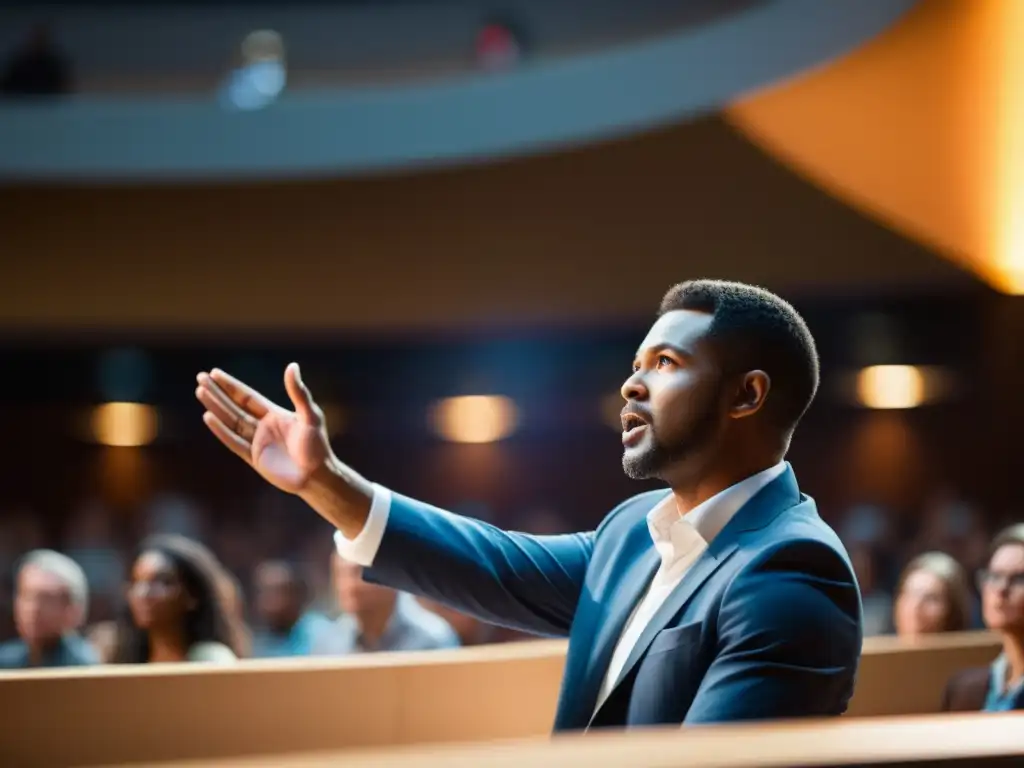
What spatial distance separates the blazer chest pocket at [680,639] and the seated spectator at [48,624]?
2405 mm

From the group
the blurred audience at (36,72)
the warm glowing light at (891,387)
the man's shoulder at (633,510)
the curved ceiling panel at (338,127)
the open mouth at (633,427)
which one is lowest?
the man's shoulder at (633,510)

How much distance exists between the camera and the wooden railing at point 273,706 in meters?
2.14

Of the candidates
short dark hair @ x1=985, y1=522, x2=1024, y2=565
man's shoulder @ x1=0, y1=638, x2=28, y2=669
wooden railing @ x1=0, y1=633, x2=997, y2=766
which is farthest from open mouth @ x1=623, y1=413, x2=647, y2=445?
man's shoulder @ x1=0, y1=638, x2=28, y2=669

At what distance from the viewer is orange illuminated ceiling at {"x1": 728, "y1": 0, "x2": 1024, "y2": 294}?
15.8ft

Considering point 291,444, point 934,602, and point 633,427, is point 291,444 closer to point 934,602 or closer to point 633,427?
point 633,427

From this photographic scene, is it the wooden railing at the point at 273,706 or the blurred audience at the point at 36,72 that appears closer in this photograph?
the wooden railing at the point at 273,706

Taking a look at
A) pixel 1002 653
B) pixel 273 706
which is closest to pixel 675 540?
pixel 273 706

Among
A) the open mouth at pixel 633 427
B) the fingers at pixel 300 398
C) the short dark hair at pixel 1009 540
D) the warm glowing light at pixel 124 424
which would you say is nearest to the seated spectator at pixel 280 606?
the short dark hair at pixel 1009 540

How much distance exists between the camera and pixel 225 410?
74.4 inches

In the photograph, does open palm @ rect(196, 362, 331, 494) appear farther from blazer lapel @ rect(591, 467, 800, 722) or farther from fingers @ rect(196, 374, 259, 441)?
blazer lapel @ rect(591, 467, 800, 722)

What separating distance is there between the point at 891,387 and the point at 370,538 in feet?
21.2

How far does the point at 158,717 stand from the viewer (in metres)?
2.19

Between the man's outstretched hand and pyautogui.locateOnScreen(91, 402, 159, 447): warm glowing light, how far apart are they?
6.48m

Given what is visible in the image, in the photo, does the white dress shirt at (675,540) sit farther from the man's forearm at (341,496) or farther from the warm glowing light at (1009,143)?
the warm glowing light at (1009,143)
